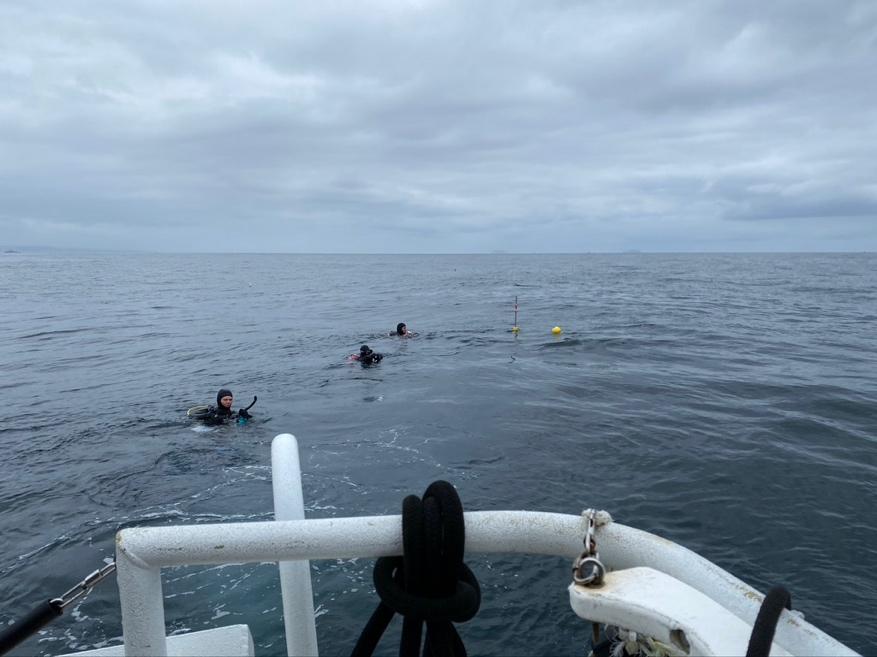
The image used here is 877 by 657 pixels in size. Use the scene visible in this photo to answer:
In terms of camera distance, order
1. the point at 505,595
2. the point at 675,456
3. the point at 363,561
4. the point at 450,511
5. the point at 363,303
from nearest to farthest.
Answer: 1. the point at 450,511
2. the point at 505,595
3. the point at 363,561
4. the point at 675,456
5. the point at 363,303

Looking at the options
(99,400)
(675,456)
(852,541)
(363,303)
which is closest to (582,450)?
(675,456)

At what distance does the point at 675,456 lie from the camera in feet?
36.6

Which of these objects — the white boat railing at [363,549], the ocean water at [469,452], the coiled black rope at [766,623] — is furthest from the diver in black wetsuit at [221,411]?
the coiled black rope at [766,623]

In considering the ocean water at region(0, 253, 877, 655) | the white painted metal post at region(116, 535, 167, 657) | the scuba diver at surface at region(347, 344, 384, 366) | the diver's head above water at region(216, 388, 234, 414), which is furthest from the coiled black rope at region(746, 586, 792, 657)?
the scuba diver at surface at region(347, 344, 384, 366)

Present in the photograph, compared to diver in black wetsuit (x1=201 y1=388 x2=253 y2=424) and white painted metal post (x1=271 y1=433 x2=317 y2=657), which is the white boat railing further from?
diver in black wetsuit (x1=201 y1=388 x2=253 y2=424)

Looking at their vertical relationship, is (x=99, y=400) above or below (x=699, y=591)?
below

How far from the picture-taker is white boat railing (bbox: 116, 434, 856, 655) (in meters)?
1.65

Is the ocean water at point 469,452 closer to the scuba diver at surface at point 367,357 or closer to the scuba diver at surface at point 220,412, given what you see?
the scuba diver at surface at point 367,357

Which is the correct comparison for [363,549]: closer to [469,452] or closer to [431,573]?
[431,573]

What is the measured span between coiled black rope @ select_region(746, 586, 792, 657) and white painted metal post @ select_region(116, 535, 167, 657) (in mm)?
1583

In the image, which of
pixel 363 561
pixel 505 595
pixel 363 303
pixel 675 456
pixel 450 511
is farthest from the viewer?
pixel 363 303

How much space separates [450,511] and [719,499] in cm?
903

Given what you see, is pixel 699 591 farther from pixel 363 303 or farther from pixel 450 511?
pixel 363 303

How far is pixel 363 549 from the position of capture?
1701 millimetres
